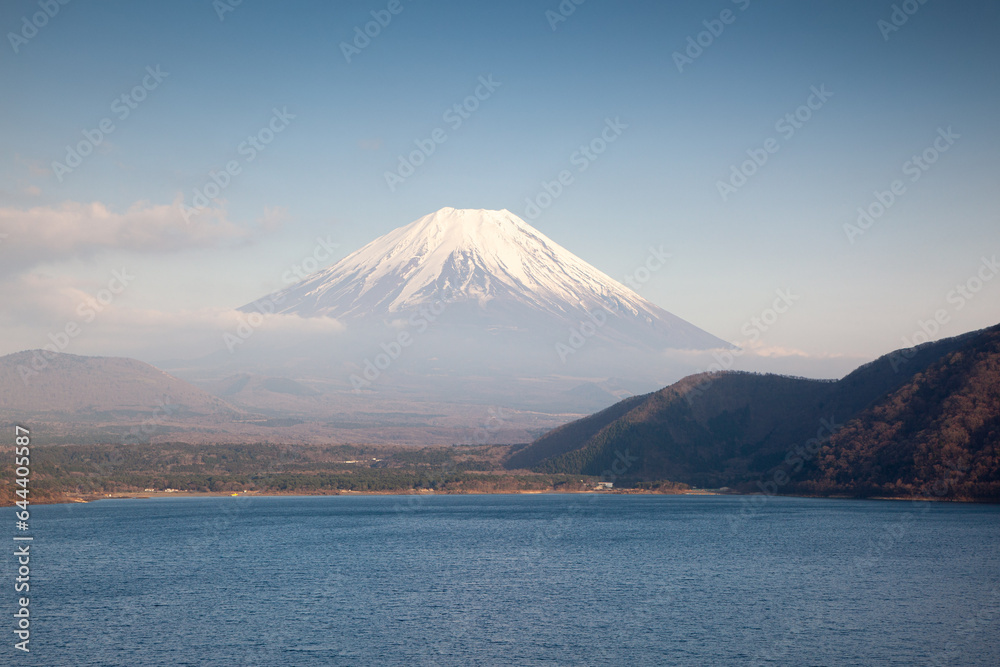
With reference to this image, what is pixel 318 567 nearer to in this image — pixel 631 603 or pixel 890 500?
pixel 631 603

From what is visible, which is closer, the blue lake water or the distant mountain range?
the blue lake water

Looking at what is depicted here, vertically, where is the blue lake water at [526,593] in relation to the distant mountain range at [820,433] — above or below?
below

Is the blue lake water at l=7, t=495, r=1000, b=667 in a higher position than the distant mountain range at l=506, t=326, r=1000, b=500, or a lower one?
lower

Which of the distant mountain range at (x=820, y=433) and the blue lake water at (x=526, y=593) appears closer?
the blue lake water at (x=526, y=593)

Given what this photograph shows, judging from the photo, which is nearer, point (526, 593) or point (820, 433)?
point (526, 593)

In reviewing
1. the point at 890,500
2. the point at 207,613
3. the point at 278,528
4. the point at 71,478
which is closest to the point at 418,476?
the point at 71,478
